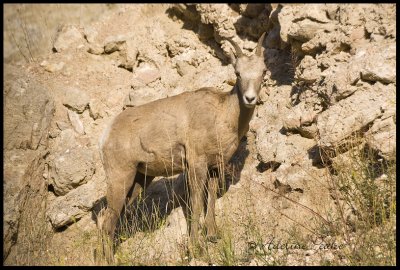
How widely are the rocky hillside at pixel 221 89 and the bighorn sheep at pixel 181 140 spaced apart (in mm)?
443

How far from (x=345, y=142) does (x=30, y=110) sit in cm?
598

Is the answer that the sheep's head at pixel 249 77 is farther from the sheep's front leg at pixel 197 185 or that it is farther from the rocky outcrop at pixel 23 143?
the rocky outcrop at pixel 23 143

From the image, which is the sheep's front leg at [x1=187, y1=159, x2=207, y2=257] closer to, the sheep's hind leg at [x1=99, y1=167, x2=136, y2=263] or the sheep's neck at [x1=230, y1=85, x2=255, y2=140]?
the sheep's neck at [x1=230, y1=85, x2=255, y2=140]

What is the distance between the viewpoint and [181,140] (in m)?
7.06

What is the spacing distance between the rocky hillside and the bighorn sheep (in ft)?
1.45

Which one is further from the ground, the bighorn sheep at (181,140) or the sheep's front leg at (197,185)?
the bighorn sheep at (181,140)

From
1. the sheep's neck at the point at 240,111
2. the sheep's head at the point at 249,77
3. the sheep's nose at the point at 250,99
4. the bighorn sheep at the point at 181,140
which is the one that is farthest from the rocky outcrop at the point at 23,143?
the sheep's nose at the point at 250,99

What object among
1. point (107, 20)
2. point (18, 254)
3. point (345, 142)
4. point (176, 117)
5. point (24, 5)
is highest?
point (24, 5)

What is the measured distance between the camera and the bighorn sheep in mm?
6852

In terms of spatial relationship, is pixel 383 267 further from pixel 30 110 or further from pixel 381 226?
pixel 30 110

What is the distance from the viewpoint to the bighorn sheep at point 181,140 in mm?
6852

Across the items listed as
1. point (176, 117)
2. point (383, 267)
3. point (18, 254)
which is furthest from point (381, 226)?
point (18, 254)

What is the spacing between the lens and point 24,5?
528 inches

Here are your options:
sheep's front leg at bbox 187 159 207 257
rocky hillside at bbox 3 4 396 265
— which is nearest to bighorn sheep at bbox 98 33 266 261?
sheep's front leg at bbox 187 159 207 257
